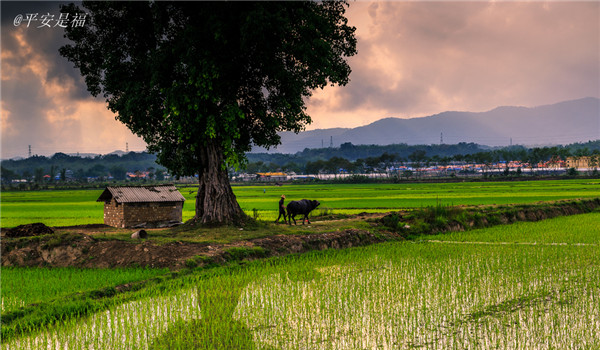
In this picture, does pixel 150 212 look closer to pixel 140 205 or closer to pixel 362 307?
pixel 140 205

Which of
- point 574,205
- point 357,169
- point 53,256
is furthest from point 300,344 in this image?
point 357,169

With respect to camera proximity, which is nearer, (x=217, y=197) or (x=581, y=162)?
(x=217, y=197)

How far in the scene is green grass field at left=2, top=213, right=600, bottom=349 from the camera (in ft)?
23.4

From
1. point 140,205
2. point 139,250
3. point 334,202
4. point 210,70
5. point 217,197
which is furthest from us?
point 334,202

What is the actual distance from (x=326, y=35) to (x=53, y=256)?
13407mm

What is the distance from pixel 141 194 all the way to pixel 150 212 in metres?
0.95

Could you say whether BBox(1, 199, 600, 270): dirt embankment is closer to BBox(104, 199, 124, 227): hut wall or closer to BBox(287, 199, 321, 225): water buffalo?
BBox(287, 199, 321, 225): water buffalo

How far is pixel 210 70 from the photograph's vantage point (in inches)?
698

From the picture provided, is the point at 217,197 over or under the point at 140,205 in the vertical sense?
over

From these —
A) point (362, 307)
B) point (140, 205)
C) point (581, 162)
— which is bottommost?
point (362, 307)

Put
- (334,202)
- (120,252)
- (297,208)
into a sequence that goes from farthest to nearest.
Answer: (334,202)
(297,208)
(120,252)

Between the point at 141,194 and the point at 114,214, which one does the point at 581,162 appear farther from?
the point at 114,214

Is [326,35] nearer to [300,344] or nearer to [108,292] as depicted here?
[108,292]

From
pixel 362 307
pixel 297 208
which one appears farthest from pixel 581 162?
pixel 362 307
